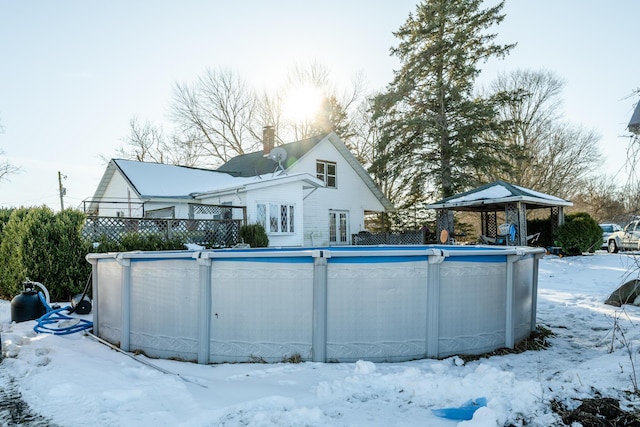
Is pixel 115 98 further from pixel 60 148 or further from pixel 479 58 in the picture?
A: pixel 479 58

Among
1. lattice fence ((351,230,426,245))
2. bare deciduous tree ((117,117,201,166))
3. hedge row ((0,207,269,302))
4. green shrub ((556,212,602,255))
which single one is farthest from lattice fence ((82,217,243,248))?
bare deciduous tree ((117,117,201,166))

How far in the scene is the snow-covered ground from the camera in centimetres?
270

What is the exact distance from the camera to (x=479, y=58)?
871 inches

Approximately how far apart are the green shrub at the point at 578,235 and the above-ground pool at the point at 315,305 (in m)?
14.5

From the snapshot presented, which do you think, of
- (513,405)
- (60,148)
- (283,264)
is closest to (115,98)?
(60,148)

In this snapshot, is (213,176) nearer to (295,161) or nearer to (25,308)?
(295,161)

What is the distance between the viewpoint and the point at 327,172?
20.9 m

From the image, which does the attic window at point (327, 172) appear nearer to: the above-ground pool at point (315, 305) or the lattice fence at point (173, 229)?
the lattice fence at point (173, 229)

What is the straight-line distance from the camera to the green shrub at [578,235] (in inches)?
635

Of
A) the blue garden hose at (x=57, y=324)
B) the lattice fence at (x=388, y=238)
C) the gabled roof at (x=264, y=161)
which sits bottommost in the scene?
the blue garden hose at (x=57, y=324)

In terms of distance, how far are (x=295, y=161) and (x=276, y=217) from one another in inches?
186

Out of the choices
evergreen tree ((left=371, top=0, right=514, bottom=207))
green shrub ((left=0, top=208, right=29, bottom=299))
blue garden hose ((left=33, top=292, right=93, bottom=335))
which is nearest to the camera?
blue garden hose ((left=33, top=292, right=93, bottom=335))

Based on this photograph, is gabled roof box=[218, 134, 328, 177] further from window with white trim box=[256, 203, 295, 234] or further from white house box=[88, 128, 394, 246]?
window with white trim box=[256, 203, 295, 234]

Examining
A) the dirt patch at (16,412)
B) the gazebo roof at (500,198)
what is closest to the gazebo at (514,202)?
the gazebo roof at (500,198)
